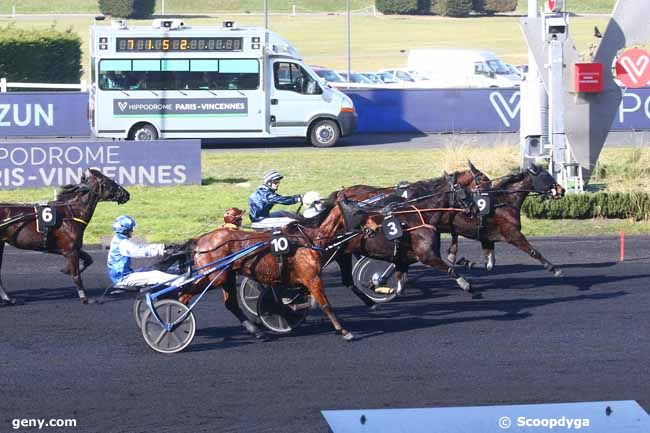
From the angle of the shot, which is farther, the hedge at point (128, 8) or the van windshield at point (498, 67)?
the hedge at point (128, 8)

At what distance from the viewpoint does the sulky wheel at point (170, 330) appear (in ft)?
35.3

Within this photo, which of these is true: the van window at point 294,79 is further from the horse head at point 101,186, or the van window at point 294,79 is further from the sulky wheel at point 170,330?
the sulky wheel at point 170,330

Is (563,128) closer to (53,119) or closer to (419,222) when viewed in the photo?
(419,222)

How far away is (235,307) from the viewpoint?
11477 millimetres

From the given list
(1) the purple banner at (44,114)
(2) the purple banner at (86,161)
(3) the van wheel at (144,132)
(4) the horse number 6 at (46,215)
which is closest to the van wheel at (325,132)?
(3) the van wheel at (144,132)

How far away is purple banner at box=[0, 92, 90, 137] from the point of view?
1216 inches

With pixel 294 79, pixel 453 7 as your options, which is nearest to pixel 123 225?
pixel 294 79

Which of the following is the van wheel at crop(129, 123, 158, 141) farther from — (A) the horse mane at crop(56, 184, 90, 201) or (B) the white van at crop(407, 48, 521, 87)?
(B) the white van at crop(407, 48, 521, 87)

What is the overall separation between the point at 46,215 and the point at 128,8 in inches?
2426

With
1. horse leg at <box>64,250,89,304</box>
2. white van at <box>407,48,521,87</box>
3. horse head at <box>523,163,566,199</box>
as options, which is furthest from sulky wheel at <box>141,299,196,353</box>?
white van at <box>407,48,521,87</box>

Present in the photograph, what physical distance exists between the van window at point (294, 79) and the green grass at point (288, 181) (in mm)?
1775

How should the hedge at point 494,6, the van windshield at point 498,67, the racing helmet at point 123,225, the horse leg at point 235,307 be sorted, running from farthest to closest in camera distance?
1. the hedge at point 494,6
2. the van windshield at point 498,67
3. the racing helmet at point 123,225
4. the horse leg at point 235,307

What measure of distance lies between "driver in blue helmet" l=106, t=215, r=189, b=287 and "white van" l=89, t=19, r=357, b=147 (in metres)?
17.7

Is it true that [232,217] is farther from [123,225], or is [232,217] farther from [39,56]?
[39,56]
